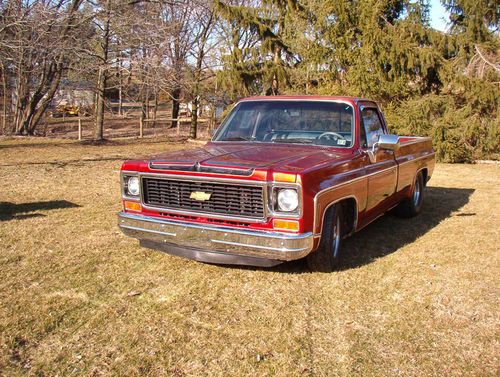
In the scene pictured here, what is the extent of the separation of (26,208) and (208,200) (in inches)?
159

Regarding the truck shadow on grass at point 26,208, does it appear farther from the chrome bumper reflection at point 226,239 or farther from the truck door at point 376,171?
the truck door at point 376,171

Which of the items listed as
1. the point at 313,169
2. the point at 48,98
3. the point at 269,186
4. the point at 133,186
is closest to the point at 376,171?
the point at 313,169

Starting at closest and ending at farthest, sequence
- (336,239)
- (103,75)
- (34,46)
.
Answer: (336,239) < (34,46) < (103,75)

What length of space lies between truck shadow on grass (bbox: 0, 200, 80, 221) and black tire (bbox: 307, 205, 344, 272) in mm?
4096

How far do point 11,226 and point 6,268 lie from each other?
1.61 meters

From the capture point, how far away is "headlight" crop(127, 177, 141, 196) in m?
4.52

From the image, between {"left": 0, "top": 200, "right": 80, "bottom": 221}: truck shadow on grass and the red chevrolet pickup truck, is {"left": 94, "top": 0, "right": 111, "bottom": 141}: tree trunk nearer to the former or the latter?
{"left": 0, "top": 200, "right": 80, "bottom": 221}: truck shadow on grass

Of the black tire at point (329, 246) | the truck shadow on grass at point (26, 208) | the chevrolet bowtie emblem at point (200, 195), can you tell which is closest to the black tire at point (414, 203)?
the black tire at point (329, 246)

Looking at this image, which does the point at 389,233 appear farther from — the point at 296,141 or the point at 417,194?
the point at 296,141

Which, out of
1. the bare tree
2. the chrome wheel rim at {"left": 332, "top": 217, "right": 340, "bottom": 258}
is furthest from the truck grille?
the bare tree

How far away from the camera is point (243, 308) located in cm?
370

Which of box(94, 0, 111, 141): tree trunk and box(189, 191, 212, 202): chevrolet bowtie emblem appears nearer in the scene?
box(189, 191, 212, 202): chevrolet bowtie emblem

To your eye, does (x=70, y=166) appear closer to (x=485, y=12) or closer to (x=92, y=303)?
(x=92, y=303)

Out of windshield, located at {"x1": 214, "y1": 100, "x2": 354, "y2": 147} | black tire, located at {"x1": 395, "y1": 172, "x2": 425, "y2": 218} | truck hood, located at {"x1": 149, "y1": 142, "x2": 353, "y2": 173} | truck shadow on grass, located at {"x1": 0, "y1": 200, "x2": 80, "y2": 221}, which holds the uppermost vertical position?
windshield, located at {"x1": 214, "y1": 100, "x2": 354, "y2": 147}
